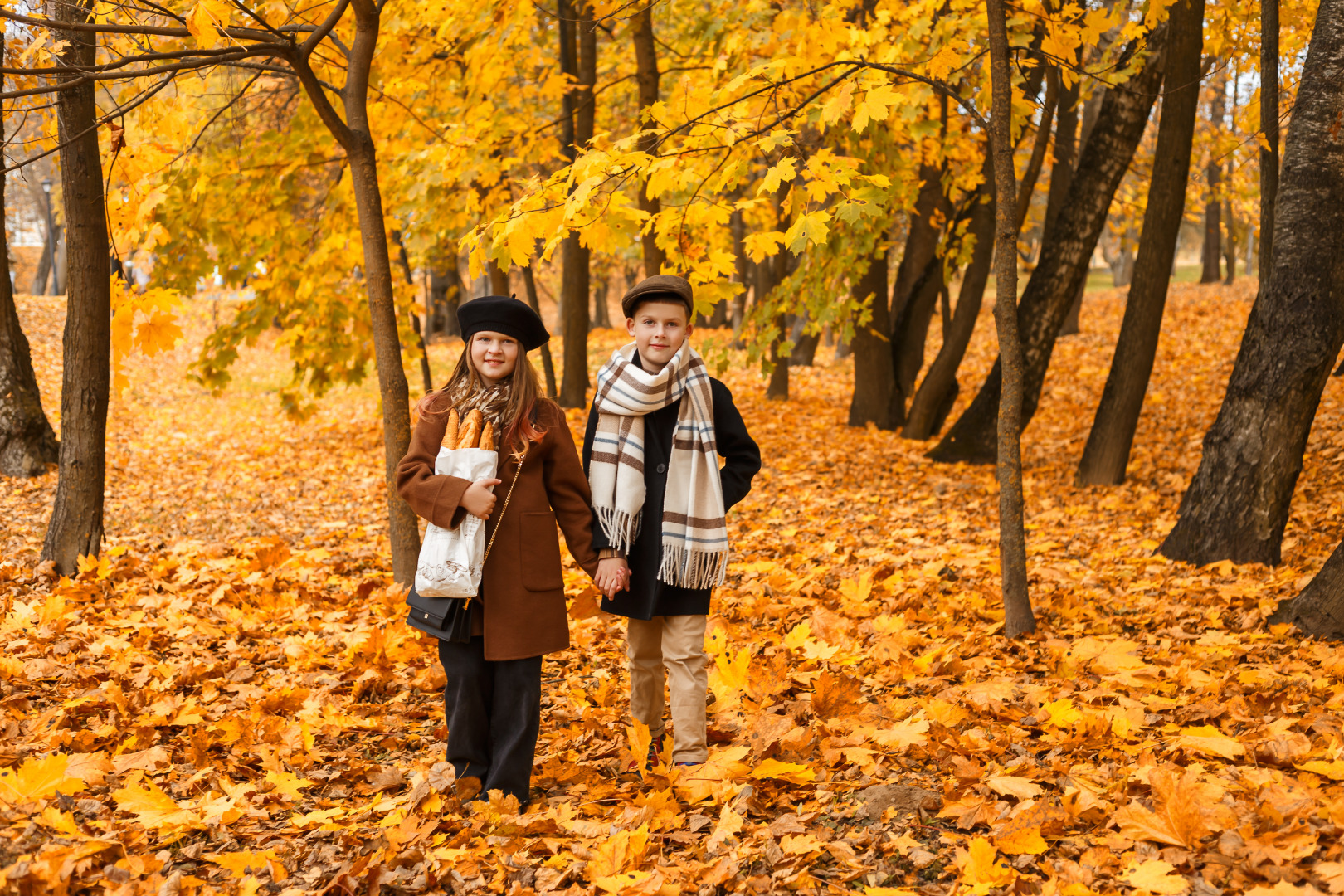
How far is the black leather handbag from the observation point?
3016mm

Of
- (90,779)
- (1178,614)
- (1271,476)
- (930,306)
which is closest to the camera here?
(90,779)

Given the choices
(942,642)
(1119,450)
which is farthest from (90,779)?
(1119,450)

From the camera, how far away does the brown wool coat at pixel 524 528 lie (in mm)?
3025

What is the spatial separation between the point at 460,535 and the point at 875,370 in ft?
29.0

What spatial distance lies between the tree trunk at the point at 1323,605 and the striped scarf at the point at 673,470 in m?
2.86

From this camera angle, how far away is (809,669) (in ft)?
13.9

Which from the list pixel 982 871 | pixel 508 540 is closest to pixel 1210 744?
pixel 982 871

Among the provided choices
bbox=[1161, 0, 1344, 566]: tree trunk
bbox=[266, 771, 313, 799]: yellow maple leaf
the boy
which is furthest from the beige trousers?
bbox=[1161, 0, 1344, 566]: tree trunk

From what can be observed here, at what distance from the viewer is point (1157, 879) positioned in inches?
89.8

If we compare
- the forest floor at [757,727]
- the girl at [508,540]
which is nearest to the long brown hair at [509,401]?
the girl at [508,540]

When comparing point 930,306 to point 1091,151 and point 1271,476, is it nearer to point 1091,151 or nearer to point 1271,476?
point 1091,151

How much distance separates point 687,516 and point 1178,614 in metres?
2.99

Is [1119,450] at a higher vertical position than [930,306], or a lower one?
lower

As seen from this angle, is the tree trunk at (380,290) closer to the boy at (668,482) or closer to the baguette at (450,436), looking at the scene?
the baguette at (450,436)
